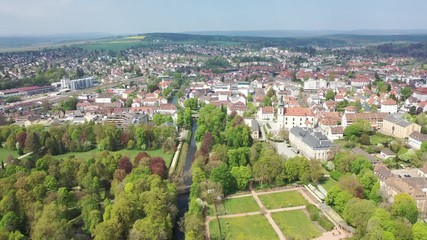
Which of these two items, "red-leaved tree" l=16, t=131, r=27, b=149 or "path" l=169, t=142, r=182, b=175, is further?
"red-leaved tree" l=16, t=131, r=27, b=149

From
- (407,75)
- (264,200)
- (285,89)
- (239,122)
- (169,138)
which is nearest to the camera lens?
(264,200)

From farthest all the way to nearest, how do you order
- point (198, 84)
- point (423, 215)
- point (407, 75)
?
point (407, 75) → point (198, 84) → point (423, 215)

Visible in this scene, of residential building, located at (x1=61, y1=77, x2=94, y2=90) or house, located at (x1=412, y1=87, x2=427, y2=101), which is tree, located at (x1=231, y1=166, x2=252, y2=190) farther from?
residential building, located at (x1=61, y1=77, x2=94, y2=90)

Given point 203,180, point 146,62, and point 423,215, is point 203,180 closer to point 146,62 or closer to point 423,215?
point 423,215

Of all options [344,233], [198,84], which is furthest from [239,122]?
[198,84]

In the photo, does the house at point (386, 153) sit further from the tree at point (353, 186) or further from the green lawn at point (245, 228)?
the green lawn at point (245, 228)

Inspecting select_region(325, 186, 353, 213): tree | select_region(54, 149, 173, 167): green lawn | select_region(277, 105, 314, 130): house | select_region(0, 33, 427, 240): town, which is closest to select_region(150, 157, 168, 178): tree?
select_region(0, 33, 427, 240): town
